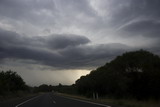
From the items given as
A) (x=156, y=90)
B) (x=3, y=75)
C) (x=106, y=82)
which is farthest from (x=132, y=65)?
(x=3, y=75)

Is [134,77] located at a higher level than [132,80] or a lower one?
higher

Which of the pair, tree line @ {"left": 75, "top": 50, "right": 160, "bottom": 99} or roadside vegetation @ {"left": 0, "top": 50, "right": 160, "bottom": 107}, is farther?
tree line @ {"left": 75, "top": 50, "right": 160, "bottom": 99}

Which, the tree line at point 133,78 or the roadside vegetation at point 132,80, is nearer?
the roadside vegetation at point 132,80

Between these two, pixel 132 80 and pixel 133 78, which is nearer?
pixel 132 80

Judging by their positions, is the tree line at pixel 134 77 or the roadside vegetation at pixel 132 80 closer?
the roadside vegetation at pixel 132 80

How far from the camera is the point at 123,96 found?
4153cm

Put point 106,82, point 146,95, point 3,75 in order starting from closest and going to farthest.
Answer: point 146,95 → point 106,82 → point 3,75

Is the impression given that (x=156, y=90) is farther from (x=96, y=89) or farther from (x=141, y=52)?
(x=96, y=89)

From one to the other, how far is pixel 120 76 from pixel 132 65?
3534 mm

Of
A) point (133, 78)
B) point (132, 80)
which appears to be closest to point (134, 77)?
point (133, 78)

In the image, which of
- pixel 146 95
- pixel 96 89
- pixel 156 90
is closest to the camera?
pixel 156 90

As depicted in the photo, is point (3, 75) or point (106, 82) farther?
point (3, 75)

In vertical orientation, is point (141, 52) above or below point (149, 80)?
above

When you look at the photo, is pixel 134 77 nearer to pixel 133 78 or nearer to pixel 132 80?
pixel 133 78
